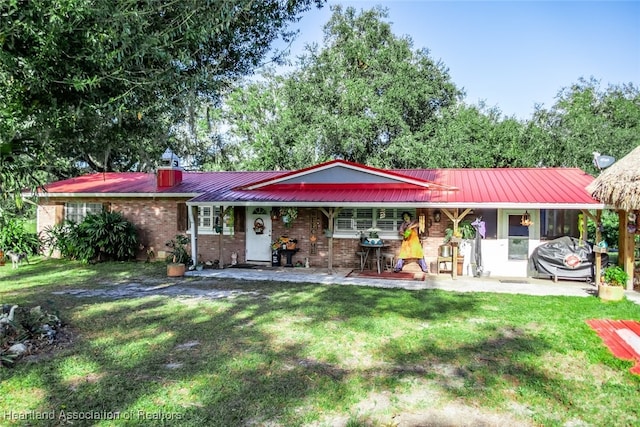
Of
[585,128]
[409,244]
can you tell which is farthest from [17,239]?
[585,128]

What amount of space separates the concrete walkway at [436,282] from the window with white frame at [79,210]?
236 inches

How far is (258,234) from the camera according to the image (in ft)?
45.4

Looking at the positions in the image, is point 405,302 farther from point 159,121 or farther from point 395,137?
point 395,137

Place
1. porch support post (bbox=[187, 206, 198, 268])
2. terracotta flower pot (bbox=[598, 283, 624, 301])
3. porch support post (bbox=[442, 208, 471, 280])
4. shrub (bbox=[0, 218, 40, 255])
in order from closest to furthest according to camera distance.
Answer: terracotta flower pot (bbox=[598, 283, 624, 301]) → porch support post (bbox=[442, 208, 471, 280]) → porch support post (bbox=[187, 206, 198, 268]) → shrub (bbox=[0, 218, 40, 255])

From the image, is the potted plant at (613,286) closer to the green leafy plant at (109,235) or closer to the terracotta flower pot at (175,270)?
the terracotta flower pot at (175,270)

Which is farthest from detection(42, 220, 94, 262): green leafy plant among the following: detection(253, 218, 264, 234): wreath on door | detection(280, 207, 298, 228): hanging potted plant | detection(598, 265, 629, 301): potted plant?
detection(598, 265, 629, 301): potted plant

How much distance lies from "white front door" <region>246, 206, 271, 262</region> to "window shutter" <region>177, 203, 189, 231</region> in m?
2.33

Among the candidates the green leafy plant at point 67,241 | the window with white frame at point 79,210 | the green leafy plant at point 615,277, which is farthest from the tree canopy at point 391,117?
the green leafy plant at point 615,277

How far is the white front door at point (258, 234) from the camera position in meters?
13.7

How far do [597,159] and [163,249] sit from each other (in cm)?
1415

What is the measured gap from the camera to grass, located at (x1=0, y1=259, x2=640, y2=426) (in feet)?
13.3

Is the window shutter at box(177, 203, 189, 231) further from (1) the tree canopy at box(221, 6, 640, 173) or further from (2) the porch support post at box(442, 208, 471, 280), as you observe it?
(1) the tree canopy at box(221, 6, 640, 173)

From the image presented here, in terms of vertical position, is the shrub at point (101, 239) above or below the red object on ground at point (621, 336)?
above

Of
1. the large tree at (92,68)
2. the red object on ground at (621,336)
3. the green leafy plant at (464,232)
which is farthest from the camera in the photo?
the green leafy plant at (464,232)
